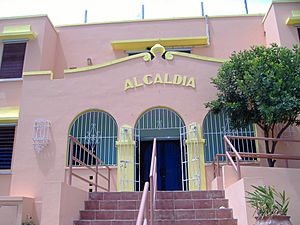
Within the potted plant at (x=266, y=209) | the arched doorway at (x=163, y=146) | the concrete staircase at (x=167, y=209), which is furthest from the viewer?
the arched doorway at (x=163, y=146)

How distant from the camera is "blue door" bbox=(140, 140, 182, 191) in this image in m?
10.8

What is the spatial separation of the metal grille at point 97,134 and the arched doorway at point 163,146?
0.72 meters

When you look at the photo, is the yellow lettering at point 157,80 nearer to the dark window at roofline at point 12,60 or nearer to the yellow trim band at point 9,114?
the yellow trim band at point 9,114

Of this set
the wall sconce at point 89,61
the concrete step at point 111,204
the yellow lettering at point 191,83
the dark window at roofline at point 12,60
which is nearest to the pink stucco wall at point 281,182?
the concrete step at point 111,204

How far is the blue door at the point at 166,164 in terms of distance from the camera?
10.8m

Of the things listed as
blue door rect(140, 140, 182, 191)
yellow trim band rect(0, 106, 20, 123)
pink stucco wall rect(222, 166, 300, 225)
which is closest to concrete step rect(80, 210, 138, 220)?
pink stucco wall rect(222, 166, 300, 225)

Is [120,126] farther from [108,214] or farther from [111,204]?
[108,214]

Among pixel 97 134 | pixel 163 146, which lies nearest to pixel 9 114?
pixel 97 134

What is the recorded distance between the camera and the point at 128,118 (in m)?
10.6

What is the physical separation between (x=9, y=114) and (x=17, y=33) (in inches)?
125

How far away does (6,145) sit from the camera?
442 inches

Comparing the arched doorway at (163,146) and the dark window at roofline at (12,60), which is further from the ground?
the dark window at roofline at (12,60)

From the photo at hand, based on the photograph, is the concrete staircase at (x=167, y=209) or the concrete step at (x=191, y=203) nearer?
the concrete staircase at (x=167, y=209)

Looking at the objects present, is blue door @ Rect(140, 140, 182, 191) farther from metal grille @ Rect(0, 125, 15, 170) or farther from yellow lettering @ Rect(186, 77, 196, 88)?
metal grille @ Rect(0, 125, 15, 170)
